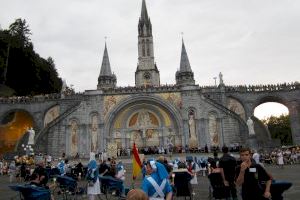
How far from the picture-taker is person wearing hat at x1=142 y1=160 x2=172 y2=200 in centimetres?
543

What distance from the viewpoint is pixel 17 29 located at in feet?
177

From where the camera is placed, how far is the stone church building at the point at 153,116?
35.6 m

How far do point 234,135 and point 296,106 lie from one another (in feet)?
28.8

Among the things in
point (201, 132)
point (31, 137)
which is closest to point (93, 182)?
point (31, 137)

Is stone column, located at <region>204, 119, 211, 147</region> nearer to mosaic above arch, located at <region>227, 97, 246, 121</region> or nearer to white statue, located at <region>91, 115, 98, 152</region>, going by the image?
mosaic above arch, located at <region>227, 97, 246, 121</region>

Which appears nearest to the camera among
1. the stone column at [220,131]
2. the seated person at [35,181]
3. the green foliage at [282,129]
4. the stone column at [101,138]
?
the seated person at [35,181]

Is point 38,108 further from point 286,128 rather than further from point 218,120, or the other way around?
point 286,128

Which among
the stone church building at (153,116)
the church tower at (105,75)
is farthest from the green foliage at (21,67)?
the church tower at (105,75)

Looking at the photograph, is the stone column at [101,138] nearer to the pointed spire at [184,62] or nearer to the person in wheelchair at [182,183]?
the pointed spire at [184,62]

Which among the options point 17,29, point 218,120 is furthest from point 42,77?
point 218,120

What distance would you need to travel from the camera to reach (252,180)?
17.9 feet

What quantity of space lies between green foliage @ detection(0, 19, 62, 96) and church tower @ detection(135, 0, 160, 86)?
14667 millimetres

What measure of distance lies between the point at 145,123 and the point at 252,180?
1293 inches

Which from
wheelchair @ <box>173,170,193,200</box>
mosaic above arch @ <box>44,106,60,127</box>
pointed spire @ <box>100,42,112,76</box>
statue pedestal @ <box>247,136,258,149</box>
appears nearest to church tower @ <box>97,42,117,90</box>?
pointed spire @ <box>100,42,112,76</box>
